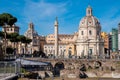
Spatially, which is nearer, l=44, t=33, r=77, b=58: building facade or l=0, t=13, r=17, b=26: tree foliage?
l=0, t=13, r=17, b=26: tree foliage

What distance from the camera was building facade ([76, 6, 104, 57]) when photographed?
396 ft

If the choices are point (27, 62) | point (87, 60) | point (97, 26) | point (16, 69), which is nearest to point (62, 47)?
point (97, 26)

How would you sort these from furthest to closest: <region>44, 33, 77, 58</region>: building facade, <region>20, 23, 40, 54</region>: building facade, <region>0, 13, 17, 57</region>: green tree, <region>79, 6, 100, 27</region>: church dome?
<region>20, 23, 40, 54</region>: building facade → <region>44, 33, 77, 58</region>: building facade → <region>79, 6, 100, 27</region>: church dome → <region>0, 13, 17, 57</region>: green tree

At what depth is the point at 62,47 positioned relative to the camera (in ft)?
537

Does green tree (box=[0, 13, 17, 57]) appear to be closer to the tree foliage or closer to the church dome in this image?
the tree foliage

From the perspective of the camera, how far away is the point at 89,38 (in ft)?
398

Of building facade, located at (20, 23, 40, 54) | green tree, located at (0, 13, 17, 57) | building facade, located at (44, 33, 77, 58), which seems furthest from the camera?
building facade, located at (20, 23, 40, 54)

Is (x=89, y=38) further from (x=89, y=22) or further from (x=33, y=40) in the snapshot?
(x=33, y=40)

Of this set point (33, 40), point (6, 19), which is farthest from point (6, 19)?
point (33, 40)

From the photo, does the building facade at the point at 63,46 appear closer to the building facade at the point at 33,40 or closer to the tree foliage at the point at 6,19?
the building facade at the point at 33,40

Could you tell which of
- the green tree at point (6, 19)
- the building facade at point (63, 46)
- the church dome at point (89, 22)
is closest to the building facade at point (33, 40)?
the building facade at point (63, 46)

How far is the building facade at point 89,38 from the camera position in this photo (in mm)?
120688

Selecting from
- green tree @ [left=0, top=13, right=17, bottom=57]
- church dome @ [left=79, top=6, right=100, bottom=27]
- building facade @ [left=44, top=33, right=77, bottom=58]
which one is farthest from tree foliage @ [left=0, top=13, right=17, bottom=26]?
building facade @ [left=44, top=33, right=77, bottom=58]

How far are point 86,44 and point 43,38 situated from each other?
2501 inches
